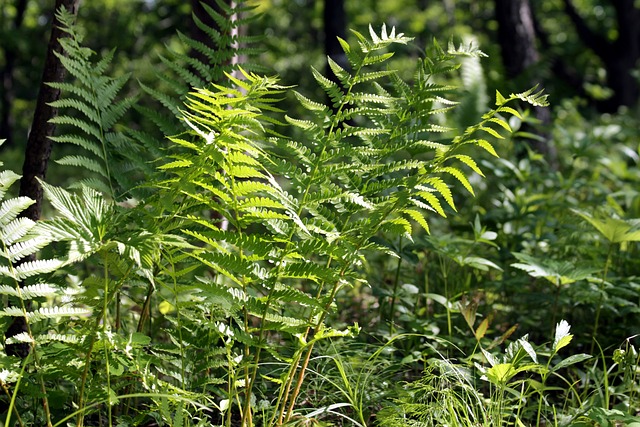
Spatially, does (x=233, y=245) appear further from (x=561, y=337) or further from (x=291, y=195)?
(x=561, y=337)

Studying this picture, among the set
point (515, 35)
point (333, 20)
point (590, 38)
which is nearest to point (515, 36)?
point (515, 35)

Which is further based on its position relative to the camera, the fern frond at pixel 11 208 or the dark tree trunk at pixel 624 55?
the dark tree trunk at pixel 624 55

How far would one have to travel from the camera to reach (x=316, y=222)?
194cm

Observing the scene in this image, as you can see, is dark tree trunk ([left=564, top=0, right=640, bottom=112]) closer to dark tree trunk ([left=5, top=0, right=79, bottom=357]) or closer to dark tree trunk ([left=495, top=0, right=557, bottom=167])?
dark tree trunk ([left=495, top=0, right=557, bottom=167])

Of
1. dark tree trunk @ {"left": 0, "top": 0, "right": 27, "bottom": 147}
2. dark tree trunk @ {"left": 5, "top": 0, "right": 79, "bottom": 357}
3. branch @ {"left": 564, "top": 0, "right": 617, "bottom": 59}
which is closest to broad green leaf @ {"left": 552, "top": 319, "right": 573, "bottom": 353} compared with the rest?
dark tree trunk @ {"left": 5, "top": 0, "right": 79, "bottom": 357}

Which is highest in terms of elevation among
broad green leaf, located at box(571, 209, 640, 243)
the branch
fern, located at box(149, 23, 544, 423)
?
the branch

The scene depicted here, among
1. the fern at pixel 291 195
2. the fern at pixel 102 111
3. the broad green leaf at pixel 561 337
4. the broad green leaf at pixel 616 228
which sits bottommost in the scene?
the broad green leaf at pixel 561 337

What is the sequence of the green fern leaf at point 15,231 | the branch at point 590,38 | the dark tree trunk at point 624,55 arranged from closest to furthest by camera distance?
the green fern leaf at point 15,231, the dark tree trunk at point 624,55, the branch at point 590,38

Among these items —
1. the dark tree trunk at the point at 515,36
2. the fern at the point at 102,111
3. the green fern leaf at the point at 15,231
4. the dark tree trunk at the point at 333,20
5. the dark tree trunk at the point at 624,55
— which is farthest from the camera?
the dark tree trunk at the point at 624,55

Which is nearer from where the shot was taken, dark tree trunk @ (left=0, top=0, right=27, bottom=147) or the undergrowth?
the undergrowth

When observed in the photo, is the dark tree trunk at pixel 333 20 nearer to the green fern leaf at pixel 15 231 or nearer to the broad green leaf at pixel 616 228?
the broad green leaf at pixel 616 228

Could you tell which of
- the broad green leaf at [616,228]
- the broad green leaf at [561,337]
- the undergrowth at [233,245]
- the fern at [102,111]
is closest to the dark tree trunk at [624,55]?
the broad green leaf at [616,228]

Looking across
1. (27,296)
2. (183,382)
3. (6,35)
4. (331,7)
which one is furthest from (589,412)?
(6,35)

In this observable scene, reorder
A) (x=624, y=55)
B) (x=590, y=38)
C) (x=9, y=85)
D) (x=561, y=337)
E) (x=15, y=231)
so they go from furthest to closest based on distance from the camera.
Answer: (x=9, y=85) < (x=590, y=38) < (x=624, y=55) < (x=561, y=337) < (x=15, y=231)
